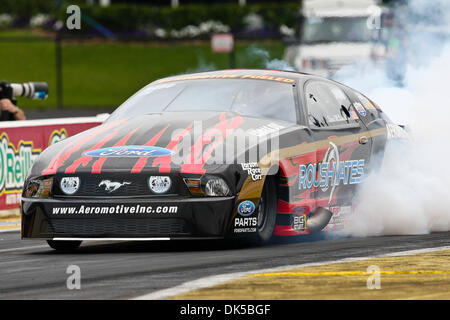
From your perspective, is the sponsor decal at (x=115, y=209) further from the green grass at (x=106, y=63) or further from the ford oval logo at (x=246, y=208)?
the green grass at (x=106, y=63)

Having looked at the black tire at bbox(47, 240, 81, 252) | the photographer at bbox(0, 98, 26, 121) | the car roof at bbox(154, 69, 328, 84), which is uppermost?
the car roof at bbox(154, 69, 328, 84)

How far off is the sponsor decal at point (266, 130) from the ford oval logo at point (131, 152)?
0.69 metres

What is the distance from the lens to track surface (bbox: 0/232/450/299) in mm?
6891

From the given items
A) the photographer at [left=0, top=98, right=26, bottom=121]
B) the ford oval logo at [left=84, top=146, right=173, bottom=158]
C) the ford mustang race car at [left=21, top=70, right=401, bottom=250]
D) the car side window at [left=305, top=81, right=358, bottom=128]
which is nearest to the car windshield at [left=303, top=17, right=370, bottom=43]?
the photographer at [left=0, top=98, right=26, bottom=121]

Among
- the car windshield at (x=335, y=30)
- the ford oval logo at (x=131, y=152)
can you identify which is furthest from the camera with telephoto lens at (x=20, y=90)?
the car windshield at (x=335, y=30)

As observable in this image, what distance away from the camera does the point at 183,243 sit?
9.24 meters

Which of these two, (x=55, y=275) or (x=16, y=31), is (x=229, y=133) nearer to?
(x=55, y=275)

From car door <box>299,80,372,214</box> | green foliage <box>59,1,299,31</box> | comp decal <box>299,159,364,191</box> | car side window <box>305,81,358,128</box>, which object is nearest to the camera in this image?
comp decal <box>299,159,364,191</box>

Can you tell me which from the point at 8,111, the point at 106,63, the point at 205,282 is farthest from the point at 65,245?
the point at 106,63

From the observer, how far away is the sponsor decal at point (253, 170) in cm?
855

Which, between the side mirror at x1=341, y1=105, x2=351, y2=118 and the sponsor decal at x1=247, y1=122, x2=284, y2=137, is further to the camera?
the side mirror at x1=341, y1=105, x2=351, y2=118

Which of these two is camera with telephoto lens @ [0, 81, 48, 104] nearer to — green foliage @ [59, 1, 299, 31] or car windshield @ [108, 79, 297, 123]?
car windshield @ [108, 79, 297, 123]

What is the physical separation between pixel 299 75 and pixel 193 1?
41.8 m

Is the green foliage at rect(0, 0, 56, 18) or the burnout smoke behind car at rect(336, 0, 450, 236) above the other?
the burnout smoke behind car at rect(336, 0, 450, 236)
